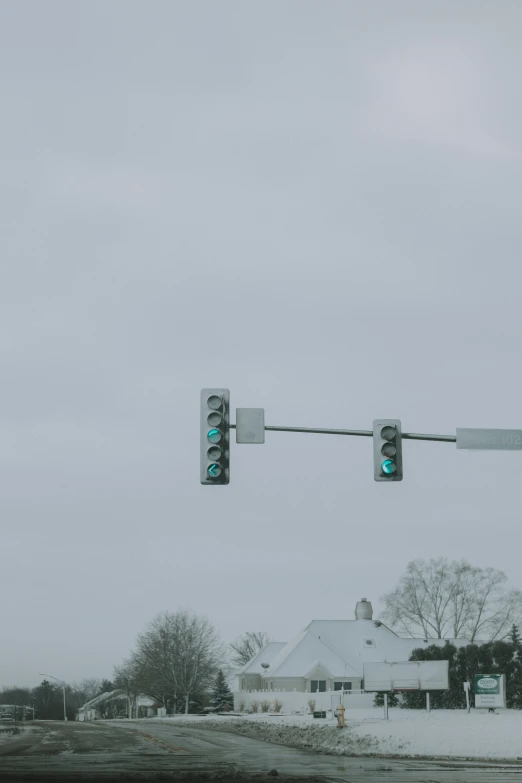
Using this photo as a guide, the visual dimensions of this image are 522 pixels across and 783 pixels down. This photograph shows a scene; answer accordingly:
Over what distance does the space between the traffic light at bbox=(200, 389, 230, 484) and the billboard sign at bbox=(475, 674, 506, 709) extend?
3115cm

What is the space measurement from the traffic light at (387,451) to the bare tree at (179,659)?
92074 mm

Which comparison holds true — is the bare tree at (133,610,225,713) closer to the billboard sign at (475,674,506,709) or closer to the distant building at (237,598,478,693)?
the distant building at (237,598,478,693)

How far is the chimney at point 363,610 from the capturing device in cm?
10125

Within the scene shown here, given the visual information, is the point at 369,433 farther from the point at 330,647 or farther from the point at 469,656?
the point at 330,647

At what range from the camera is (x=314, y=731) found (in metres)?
39.4

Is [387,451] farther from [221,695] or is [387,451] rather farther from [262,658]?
[221,695]

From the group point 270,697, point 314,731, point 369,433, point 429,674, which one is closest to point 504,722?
point 314,731

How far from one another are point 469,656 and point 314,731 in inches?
752

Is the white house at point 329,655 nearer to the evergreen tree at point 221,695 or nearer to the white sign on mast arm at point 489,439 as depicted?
the evergreen tree at point 221,695

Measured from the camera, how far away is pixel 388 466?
18.2m

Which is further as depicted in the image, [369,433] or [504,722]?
[504,722]

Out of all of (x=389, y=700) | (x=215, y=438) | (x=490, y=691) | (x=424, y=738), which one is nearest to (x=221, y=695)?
(x=389, y=700)

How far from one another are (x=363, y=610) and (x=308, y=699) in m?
28.1

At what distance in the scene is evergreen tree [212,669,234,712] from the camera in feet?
331
